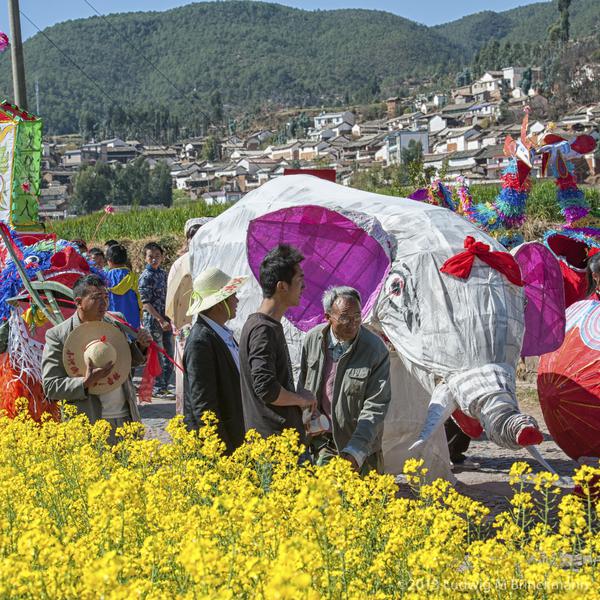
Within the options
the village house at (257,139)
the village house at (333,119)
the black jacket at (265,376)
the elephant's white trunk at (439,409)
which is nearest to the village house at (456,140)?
the village house at (333,119)

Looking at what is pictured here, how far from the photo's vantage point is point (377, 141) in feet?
373

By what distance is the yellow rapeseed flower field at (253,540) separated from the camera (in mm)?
2447

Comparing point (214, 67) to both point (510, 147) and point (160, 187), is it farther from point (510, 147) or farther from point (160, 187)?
point (510, 147)

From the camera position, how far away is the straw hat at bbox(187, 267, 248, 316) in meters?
4.68

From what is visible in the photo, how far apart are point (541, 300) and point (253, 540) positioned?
3340 millimetres

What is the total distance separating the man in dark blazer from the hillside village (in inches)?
2592

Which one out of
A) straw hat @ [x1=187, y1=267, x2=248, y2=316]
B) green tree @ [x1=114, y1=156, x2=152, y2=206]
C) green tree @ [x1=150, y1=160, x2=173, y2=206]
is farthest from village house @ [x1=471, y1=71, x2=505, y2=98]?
straw hat @ [x1=187, y1=267, x2=248, y2=316]

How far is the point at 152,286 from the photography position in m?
10.3

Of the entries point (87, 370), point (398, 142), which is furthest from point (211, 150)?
point (87, 370)

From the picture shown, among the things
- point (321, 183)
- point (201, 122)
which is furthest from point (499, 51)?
point (321, 183)

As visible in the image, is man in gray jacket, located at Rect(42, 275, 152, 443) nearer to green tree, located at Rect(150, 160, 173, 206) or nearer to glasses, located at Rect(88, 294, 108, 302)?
glasses, located at Rect(88, 294, 108, 302)

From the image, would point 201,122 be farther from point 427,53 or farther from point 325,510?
point 325,510

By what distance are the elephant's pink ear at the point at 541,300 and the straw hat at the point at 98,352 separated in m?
2.36

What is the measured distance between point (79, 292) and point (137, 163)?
9567 centimetres
